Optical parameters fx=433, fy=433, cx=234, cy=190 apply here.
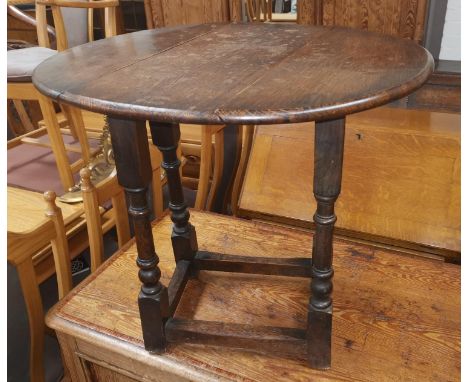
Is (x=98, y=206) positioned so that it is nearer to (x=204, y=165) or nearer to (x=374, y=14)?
(x=204, y=165)

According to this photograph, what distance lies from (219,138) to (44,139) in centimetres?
130

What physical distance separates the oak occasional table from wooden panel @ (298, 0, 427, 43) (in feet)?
A: 4.47

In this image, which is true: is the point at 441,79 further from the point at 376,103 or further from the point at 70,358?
the point at 70,358

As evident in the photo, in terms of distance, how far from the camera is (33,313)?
4.26 feet

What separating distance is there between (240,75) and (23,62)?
161 centimetres

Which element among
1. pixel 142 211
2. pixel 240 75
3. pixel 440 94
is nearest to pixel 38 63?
pixel 142 211

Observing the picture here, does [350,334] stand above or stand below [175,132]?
below

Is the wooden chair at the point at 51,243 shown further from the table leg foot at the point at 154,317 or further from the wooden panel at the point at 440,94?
the wooden panel at the point at 440,94

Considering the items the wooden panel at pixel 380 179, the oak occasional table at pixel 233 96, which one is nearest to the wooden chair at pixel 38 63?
the wooden panel at pixel 380 179

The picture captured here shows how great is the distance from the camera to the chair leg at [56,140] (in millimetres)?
2023

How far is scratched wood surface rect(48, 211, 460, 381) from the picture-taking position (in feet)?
3.41

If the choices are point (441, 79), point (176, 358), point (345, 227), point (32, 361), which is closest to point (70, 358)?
point (32, 361)

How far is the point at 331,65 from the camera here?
0.84 meters

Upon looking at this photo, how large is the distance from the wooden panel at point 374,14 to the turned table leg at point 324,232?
1.83 m
